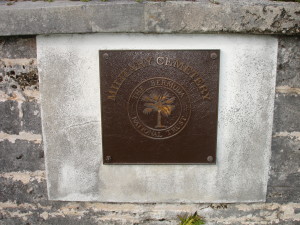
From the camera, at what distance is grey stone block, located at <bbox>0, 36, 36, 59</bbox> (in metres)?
1.74

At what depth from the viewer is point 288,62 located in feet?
5.68

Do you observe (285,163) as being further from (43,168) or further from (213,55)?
(43,168)

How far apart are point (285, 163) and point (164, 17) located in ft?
4.04

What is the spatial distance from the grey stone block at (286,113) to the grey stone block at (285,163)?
8 cm

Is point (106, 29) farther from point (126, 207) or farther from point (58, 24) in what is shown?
point (126, 207)

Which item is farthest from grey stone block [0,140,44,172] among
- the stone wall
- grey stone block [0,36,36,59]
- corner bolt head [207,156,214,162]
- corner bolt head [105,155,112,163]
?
corner bolt head [207,156,214,162]

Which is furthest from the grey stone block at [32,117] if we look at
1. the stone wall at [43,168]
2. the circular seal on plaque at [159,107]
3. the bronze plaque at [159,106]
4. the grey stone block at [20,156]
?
the circular seal on plaque at [159,107]

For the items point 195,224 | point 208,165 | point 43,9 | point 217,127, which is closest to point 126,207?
point 195,224

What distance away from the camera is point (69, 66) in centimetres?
175

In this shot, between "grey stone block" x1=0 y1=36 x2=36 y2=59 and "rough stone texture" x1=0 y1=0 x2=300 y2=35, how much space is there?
0.13 m

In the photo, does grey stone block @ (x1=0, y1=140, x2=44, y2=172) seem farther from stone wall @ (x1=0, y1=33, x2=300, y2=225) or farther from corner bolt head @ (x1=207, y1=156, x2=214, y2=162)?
corner bolt head @ (x1=207, y1=156, x2=214, y2=162)

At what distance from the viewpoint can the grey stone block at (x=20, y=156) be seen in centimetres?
189

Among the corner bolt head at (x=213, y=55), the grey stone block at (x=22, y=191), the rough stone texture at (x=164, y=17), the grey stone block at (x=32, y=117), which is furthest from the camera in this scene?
the grey stone block at (x=22, y=191)

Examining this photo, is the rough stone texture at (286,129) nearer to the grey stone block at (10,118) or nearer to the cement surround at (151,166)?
the cement surround at (151,166)
